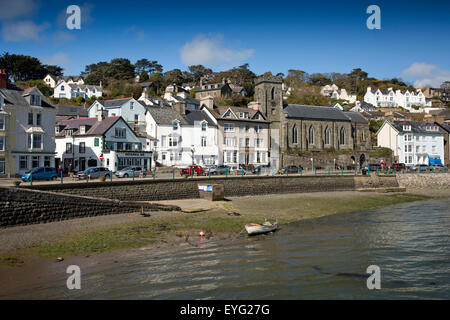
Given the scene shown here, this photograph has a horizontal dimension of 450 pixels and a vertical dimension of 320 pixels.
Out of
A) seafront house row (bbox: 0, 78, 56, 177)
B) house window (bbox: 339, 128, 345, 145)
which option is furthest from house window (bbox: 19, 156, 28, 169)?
house window (bbox: 339, 128, 345, 145)

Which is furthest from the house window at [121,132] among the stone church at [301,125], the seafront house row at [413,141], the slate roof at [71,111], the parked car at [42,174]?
the seafront house row at [413,141]

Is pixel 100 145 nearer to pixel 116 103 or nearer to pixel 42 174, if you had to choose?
pixel 42 174

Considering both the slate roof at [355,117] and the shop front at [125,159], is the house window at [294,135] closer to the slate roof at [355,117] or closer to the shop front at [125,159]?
the slate roof at [355,117]

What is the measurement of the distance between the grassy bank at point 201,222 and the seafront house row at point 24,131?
926 inches

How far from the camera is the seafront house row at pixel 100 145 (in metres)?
48.8

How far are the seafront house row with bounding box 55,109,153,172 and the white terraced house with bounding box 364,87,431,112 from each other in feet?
376

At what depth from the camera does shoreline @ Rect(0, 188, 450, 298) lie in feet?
49.5

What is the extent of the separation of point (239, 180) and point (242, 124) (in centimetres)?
2627

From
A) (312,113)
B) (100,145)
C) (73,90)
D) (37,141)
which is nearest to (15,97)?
(37,141)

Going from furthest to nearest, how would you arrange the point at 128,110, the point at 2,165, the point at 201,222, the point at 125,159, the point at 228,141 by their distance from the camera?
the point at 128,110 → the point at 228,141 → the point at 125,159 → the point at 2,165 → the point at 201,222

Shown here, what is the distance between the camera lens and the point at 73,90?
101562mm

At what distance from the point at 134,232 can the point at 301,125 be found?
61.3m
